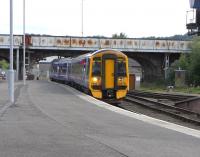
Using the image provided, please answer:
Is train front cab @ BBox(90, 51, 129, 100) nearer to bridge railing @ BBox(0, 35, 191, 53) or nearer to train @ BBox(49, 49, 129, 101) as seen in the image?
train @ BBox(49, 49, 129, 101)

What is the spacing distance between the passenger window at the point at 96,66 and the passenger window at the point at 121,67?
1090 millimetres

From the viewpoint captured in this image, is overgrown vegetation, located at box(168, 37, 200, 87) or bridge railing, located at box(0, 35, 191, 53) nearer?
overgrown vegetation, located at box(168, 37, 200, 87)

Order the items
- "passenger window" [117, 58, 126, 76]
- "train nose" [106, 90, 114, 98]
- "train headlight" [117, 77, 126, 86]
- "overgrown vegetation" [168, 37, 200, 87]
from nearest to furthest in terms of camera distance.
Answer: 1. "passenger window" [117, 58, 126, 76]
2. "train headlight" [117, 77, 126, 86]
3. "train nose" [106, 90, 114, 98]
4. "overgrown vegetation" [168, 37, 200, 87]

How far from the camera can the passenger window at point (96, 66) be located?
29266mm

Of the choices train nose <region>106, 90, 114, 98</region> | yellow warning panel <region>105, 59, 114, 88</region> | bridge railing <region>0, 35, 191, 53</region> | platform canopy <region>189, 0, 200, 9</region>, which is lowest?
train nose <region>106, 90, 114, 98</region>

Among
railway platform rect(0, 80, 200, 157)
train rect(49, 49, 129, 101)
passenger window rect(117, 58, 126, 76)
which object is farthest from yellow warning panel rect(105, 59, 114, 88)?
railway platform rect(0, 80, 200, 157)

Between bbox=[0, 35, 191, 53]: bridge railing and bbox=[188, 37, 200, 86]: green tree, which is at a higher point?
bbox=[0, 35, 191, 53]: bridge railing

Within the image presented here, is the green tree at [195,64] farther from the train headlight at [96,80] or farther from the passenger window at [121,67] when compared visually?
the train headlight at [96,80]

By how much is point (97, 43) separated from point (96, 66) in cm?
4623

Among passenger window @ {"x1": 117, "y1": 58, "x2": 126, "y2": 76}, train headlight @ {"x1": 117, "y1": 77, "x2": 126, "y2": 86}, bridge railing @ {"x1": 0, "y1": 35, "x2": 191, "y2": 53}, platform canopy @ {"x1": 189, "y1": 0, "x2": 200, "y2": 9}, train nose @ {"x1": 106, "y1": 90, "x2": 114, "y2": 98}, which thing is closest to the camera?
passenger window @ {"x1": 117, "y1": 58, "x2": 126, "y2": 76}

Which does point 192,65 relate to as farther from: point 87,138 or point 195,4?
point 87,138

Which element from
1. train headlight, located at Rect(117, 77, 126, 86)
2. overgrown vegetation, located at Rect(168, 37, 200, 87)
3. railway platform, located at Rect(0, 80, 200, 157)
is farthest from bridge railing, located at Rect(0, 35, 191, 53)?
railway platform, located at Rect(0, 80, 200, 157)

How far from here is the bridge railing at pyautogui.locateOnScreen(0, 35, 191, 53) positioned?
74.2 meters

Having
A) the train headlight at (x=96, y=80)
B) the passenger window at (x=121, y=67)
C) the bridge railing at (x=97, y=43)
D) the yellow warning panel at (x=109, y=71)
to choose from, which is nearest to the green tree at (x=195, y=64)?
the bridge railing at (x=97, y=43)
